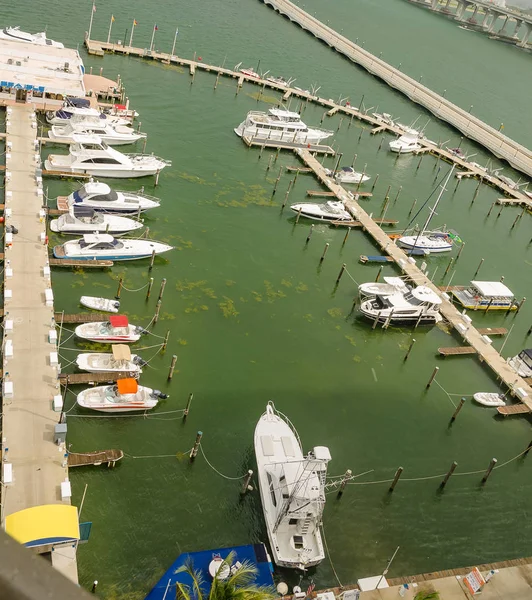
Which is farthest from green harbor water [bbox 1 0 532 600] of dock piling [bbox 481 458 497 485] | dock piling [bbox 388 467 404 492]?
dock piling [bbox 388 467 404 492]

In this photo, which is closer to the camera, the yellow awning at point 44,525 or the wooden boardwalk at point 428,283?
the yellow awning at point 44,525

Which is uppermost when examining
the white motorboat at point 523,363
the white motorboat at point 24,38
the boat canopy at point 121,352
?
the white motorboat at point 24,38

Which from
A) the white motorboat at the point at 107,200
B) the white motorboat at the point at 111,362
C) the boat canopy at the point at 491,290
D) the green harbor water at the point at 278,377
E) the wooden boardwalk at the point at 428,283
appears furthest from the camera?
the boat canopy at the point at 491,290

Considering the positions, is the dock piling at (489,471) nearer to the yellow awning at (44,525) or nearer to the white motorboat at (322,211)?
the yellow awning at (44,525)

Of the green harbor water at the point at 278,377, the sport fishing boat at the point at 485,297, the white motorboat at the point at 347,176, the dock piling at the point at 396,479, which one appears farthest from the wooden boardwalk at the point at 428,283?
the dock piling at the point at 396,479

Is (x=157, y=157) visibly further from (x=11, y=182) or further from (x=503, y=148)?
(x=503, y=148)

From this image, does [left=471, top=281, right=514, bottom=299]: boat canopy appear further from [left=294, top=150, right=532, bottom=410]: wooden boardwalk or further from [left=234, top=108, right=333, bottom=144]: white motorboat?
[left=234, top=108, right=333, bottom=144]: white motorboat
